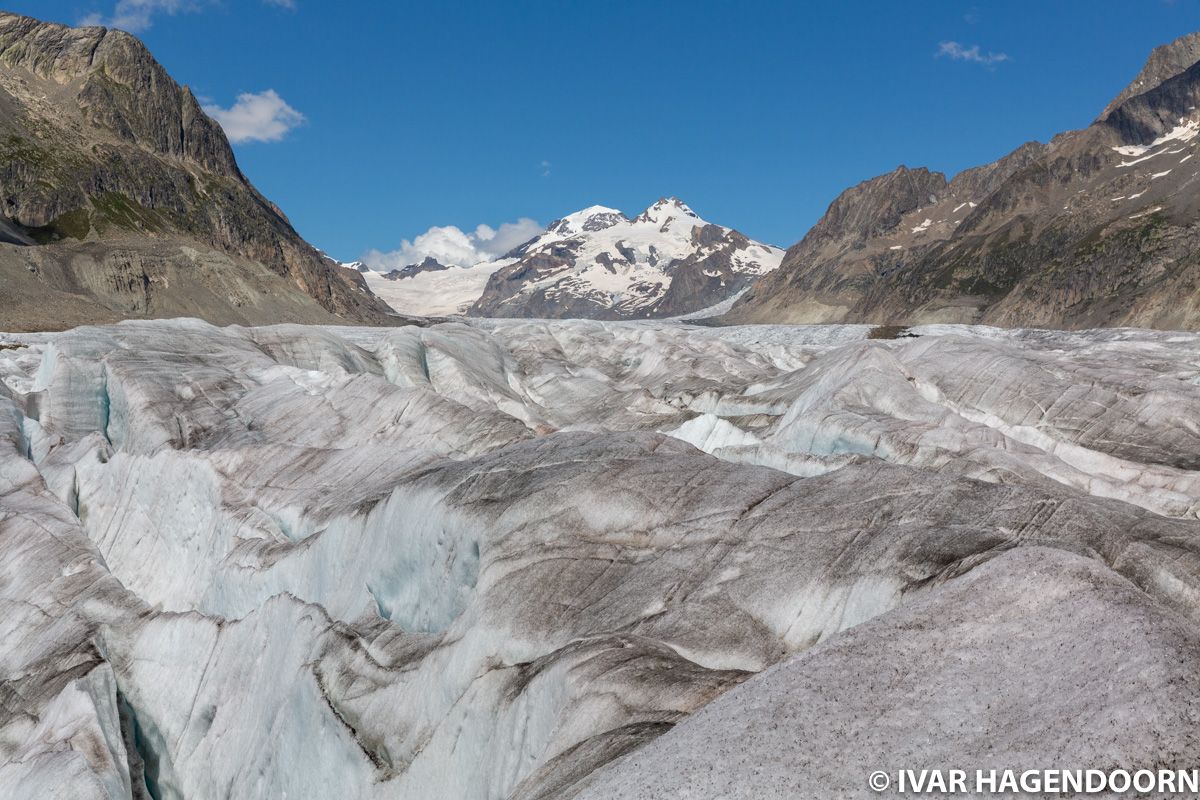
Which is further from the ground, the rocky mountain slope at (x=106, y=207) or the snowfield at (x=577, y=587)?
the rocky mountain slope at (x=106, y=207)

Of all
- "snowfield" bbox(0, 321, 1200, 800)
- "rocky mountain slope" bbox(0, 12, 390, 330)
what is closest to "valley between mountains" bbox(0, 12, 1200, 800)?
"snowfield" bbox(0, 321, 1200, 800)

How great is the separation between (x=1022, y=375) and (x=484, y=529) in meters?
32.8

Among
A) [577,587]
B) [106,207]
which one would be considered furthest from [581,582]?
[106,207]

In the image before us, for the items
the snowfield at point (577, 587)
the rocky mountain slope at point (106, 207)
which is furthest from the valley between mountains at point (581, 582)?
the rocky mountain slope at point (106, 207)

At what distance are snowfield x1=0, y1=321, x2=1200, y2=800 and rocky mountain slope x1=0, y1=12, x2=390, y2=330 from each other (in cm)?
10462

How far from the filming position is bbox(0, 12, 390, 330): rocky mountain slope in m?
146

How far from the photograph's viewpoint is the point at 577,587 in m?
18.2

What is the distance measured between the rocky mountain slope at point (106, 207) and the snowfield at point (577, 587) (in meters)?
105

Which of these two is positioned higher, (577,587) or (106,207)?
(106,207)

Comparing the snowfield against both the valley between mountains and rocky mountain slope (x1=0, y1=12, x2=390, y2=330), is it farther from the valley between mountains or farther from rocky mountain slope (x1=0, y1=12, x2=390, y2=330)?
rocky mountain slope (x1=0, y1=12, x2=390, y2=330)

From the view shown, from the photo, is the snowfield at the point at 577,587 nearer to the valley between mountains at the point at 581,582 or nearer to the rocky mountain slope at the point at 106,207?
the valley between mountains at the point at 581,582

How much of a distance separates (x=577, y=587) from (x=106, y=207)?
581 feet

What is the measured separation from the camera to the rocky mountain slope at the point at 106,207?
480ft

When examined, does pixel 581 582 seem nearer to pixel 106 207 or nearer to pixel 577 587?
pixel 577 587
